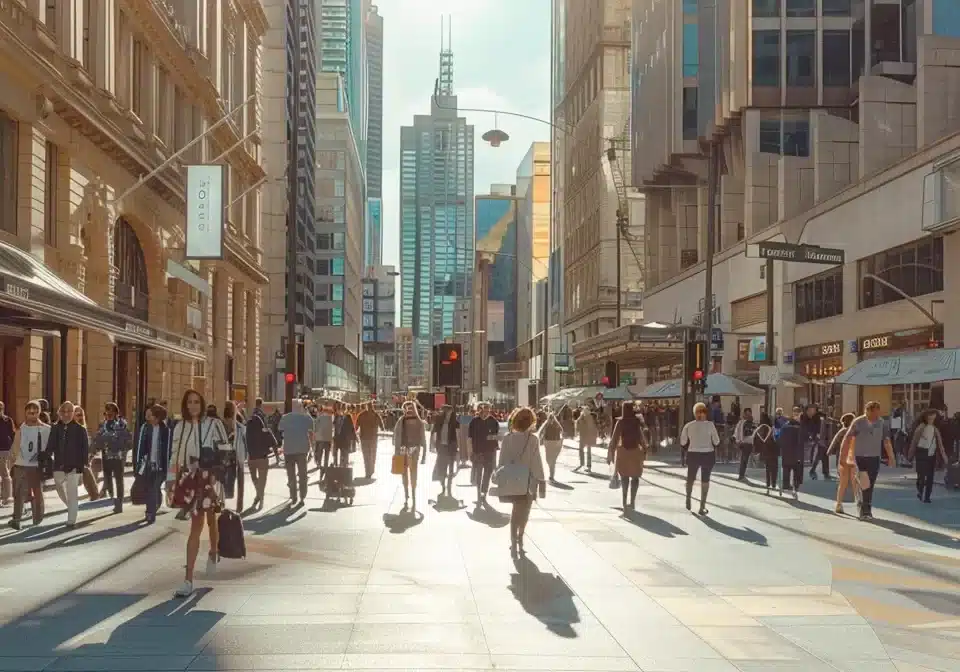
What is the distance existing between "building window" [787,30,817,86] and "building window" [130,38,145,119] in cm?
2512

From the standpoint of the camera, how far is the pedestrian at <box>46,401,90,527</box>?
1628 centimetres

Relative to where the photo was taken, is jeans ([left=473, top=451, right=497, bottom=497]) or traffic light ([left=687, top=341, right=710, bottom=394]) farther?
traffic light ([left=687, top=341, right=710, bottom=394])

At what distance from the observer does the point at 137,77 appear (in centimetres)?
3831

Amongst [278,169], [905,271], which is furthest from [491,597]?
[278,169]

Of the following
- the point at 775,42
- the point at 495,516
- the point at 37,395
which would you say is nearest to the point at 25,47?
the point at 37,395

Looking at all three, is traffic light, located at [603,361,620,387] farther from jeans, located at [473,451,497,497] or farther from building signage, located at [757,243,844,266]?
jeans, located at [473,451,497,497]

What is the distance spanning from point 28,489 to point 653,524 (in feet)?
28.2

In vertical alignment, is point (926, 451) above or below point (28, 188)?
below

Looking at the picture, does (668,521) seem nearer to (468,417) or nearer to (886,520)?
(886,520)

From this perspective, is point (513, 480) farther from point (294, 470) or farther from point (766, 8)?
point (766, 8)

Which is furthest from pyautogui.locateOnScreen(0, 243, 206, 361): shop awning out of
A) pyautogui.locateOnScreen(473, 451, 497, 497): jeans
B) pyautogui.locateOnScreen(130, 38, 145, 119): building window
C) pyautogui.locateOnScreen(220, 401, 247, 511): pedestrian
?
pyautogui.locateOnScreen(130, 38, 145, 119): building window

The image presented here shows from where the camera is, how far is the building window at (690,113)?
59000 mm

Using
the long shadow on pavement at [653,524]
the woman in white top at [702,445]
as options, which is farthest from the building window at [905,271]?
the long shadow on pavement at [653,524]

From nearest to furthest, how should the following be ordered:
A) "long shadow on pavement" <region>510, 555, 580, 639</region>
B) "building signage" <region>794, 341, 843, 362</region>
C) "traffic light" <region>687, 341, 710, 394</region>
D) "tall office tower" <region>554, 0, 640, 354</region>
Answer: "long shadow on pavement" <region>510, 555, 580, 639</region>, "traffic light" <region>687, 341, 710, 394</region>, "building signage" <region>794, 341, 843, 362</region>, "tall office tower" <region>554, 0, 640, 354</region>
